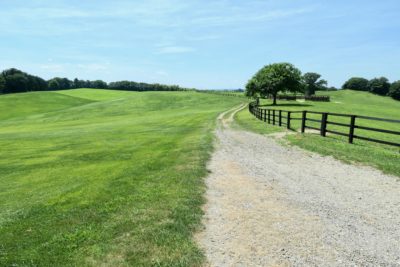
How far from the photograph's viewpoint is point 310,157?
43.0ft

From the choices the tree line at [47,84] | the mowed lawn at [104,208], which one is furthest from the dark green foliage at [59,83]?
the mowed lawn at [104,208]

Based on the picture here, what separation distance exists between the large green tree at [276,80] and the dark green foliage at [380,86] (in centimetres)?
10021

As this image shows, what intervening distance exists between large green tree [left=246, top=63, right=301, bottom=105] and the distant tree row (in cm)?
8717

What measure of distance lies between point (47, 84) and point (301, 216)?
17593cm

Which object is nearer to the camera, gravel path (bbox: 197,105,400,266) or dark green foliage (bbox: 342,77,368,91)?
gravel path (bbox: 197,105,400,266)

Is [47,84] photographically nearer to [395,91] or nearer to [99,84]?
[99,84]

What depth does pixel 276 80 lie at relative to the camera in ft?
202

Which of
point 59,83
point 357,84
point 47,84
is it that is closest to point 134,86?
point 59,83

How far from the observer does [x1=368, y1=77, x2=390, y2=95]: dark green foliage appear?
144 metres

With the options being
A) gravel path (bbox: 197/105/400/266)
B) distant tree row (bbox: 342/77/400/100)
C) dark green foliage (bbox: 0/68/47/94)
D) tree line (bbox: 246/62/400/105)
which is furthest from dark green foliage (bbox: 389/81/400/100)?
dark green foliage (bbox: 0/68/47/94)

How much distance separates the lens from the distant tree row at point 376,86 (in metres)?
130

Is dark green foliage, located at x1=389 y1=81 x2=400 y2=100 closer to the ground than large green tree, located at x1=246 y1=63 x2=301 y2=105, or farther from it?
closer to the ground

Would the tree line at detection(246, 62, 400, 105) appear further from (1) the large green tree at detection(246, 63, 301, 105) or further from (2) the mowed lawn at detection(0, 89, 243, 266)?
(2) the mowed lawn at detection(0, 89, 243, 266)

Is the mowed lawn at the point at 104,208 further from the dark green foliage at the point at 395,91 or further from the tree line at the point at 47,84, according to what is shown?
the dark green foliage at the point at 395,91
